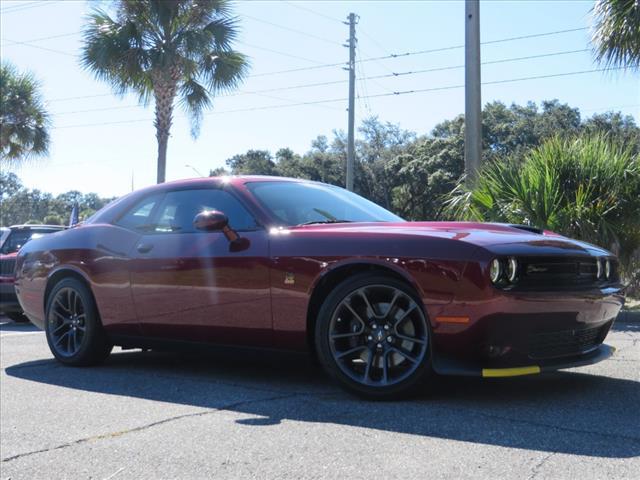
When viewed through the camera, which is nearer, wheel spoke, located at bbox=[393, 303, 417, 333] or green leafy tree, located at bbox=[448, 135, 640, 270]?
wheel spoke, located at bbox=[393, 303, 417, 333]

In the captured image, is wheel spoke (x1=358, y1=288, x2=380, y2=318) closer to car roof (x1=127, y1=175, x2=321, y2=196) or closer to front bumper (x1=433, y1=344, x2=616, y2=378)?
front bumper (x1=433, y1=344, x2=616, y2=378)

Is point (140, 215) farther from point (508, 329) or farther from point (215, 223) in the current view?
point (508, 329)

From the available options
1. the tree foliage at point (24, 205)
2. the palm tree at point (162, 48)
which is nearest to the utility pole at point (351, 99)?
the palm tree at point (162, 48)

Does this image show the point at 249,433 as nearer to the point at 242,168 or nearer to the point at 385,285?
the point at 385,285

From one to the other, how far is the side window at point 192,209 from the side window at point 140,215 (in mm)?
100

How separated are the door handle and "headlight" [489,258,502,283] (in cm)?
253

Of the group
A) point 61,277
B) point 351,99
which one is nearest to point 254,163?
point 351,99

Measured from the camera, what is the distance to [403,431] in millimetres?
3539

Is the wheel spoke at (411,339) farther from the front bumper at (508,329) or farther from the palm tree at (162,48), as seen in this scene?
the palm tree at (162,48)

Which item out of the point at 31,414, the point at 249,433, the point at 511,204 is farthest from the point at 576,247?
the point at 511,204

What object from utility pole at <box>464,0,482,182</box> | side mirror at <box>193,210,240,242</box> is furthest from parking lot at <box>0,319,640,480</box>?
utility pole at <box>464,0,482,182</box>

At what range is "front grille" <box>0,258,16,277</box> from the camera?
480 inches

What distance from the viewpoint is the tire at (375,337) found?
403cm

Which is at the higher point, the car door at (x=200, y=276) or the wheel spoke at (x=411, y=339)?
the car door at (x=200, y=276)
